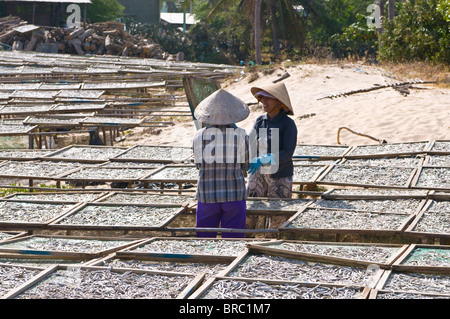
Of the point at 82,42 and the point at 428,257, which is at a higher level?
the point at 82,42

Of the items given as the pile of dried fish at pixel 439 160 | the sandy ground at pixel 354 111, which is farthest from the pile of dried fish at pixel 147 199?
the sandy ground at pixel 354 111

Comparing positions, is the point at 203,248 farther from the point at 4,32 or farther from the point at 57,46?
the point at 4,32

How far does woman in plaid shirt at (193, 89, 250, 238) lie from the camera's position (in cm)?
486

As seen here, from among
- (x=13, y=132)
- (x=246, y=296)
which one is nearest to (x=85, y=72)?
(x=13, y=132)

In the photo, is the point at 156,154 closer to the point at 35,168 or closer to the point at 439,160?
the point at 35,168

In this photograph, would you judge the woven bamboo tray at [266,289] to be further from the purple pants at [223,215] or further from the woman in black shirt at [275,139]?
the woman in black shirt at [275,139]

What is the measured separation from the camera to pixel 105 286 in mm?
3594

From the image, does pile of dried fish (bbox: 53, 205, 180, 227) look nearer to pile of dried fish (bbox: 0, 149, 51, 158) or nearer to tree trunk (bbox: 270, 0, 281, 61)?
pile of dried fish (bbox: 0, 149, 51, 158)

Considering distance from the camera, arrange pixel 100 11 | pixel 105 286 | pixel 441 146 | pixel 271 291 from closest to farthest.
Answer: pixel 271 291 → pixel 105 286 → pixel 441 146 → pixel 100 11

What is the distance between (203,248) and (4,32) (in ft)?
A: 88.4

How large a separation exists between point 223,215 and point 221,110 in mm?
818

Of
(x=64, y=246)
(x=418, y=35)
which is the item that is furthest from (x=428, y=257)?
(x=418, y=35)

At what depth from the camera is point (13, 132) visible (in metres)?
9.85

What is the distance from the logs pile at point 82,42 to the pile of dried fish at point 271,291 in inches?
954
